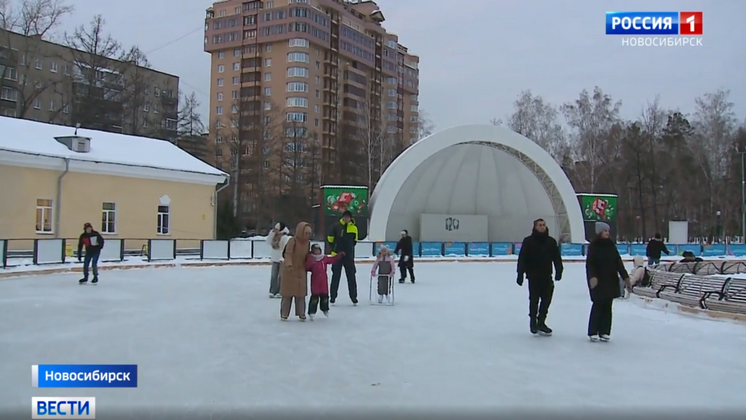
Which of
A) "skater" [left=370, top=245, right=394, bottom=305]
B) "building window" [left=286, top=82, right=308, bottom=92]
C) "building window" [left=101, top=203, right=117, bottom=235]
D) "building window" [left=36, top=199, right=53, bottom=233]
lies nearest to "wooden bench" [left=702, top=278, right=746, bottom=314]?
"skater" [left=370, top=245, right=394, bottom=305]

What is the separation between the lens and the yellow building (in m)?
23.4

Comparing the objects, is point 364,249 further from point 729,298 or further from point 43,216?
point 729,298

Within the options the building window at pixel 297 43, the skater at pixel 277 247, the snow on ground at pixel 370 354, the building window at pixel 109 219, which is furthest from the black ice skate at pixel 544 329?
the building window at pixel 297 43

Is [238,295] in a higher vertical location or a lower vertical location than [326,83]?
lower

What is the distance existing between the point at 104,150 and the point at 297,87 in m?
41.8

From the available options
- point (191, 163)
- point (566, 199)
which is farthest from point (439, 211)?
point (191, 163)

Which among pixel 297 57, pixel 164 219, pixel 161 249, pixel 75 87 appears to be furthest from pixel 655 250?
pixel 297 57

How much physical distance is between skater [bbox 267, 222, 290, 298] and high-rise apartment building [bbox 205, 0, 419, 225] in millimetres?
34802

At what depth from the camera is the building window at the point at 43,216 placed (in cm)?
2417

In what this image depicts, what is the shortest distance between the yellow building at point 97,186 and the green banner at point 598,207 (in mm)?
21334

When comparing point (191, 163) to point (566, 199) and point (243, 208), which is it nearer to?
point (566, 199)

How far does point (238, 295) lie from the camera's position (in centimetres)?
1380

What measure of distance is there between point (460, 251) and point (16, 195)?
19069 millimetres

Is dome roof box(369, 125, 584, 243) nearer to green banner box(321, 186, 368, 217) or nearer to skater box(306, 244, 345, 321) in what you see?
green banner box(321, 186, 368, 217)
